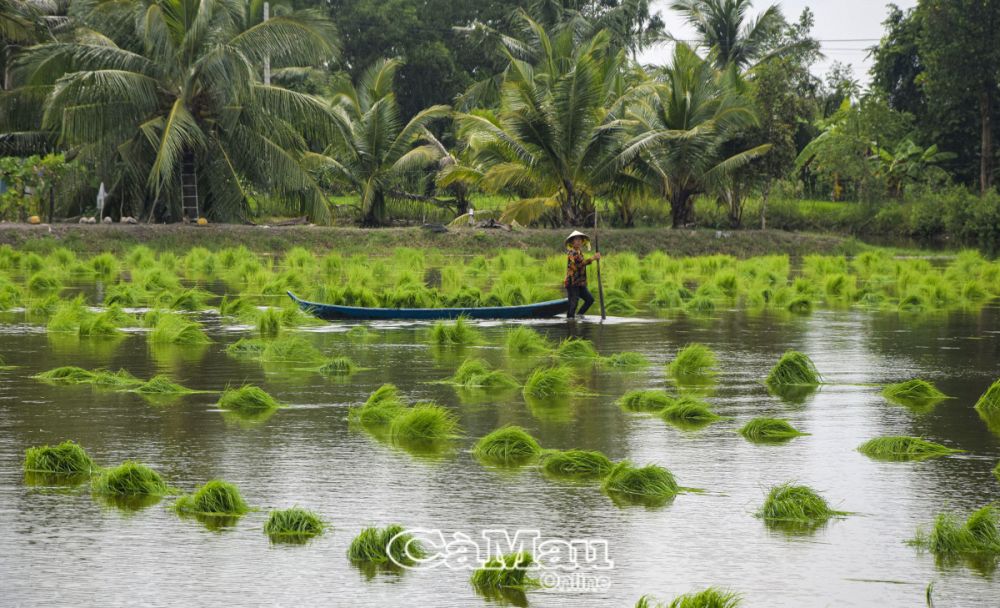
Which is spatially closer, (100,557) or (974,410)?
(100,557)

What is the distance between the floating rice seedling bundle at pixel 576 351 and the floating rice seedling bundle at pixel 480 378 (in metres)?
1.93

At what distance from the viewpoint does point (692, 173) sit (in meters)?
40.4

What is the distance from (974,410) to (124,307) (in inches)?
540

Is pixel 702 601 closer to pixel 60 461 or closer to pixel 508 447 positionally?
pixel 508 447

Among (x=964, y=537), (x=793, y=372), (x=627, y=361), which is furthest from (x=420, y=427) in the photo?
(x=627, y=361)

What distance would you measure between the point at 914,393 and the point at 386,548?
7106 millimetres

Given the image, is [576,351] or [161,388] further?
Result: [576,351]

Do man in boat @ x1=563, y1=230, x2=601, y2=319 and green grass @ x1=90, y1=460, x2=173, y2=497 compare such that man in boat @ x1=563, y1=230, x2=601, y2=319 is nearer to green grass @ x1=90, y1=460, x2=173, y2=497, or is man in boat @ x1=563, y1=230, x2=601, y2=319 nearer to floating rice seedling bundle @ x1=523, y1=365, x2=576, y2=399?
floating rice seedling bundle @ x1=523, y1=365, x2=576, y2=399

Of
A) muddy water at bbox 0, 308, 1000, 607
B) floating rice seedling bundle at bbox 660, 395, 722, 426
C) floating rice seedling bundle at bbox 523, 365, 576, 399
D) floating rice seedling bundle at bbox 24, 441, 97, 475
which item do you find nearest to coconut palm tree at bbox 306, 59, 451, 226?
muddy water at bbox 0, 308, 1000, 607

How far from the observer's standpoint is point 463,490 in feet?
28.6

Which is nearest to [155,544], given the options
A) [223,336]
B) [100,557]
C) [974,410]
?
[100,557]

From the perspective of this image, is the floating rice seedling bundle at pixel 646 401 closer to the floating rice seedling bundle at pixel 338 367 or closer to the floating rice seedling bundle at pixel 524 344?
the floating rice seedling bundle at pixel 338 367

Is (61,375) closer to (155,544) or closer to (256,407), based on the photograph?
(256,407)

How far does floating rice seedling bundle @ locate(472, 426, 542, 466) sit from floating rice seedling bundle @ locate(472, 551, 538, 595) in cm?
280
